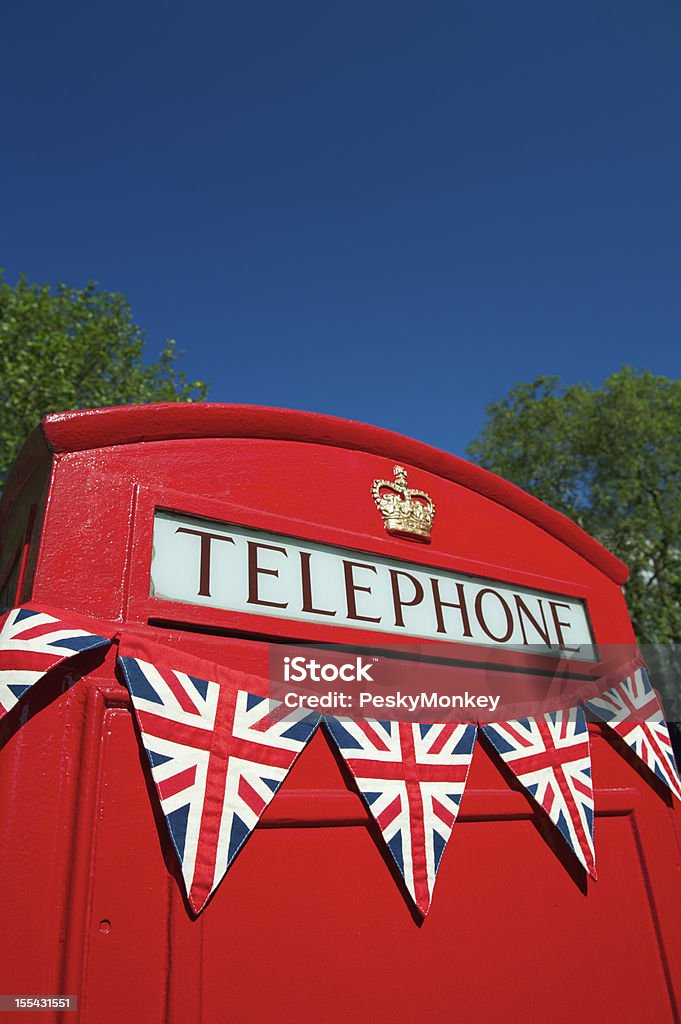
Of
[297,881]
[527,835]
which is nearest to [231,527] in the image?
[297,881]

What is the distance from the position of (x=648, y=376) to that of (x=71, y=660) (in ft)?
55.6

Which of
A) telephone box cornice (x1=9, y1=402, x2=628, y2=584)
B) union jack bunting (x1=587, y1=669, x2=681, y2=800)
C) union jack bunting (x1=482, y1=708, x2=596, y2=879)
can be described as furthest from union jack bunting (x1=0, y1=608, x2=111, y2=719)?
union jack bunting (x1=587, y1=669, x2=681, y2=800)

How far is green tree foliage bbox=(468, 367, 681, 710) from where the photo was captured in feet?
45.3

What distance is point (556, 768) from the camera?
→ 8.16 ft

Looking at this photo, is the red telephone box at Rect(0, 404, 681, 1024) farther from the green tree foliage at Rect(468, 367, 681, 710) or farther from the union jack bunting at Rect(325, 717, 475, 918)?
the green tree foliage at Rect(468, 367, 681, 710)

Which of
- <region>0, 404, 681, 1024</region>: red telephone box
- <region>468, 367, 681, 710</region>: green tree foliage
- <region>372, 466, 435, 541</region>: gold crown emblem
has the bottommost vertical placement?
<region>0, 404, 681, 1024</region>: red telephone box

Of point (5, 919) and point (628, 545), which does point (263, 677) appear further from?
point (628, 545)

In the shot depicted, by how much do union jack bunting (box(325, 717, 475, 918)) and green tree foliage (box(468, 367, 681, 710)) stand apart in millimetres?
12353

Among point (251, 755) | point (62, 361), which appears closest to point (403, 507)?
point (251, 755)

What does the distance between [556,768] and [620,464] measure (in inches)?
562

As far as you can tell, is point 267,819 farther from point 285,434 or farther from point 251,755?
point 285,434

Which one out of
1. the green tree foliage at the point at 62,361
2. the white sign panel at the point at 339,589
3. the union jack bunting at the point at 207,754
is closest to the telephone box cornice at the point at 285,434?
the white sign panel at the point at 339,589

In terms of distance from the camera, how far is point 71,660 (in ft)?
5.82

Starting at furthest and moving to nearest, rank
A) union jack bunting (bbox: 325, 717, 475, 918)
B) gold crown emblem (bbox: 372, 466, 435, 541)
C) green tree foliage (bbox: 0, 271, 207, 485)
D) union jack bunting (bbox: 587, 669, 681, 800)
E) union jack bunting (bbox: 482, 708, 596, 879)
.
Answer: green tree foliage (bbox: 0, 271, 207, 485)
union jack bunting (bbox: 587, 669, 681, 800)
gold crown emblem (bbox: 372, 466, 435, 541)
union jack bunting (bbox: 482, 708, 596, 879)
union jack bunting (bbox: 325, 717, 475, 918)
